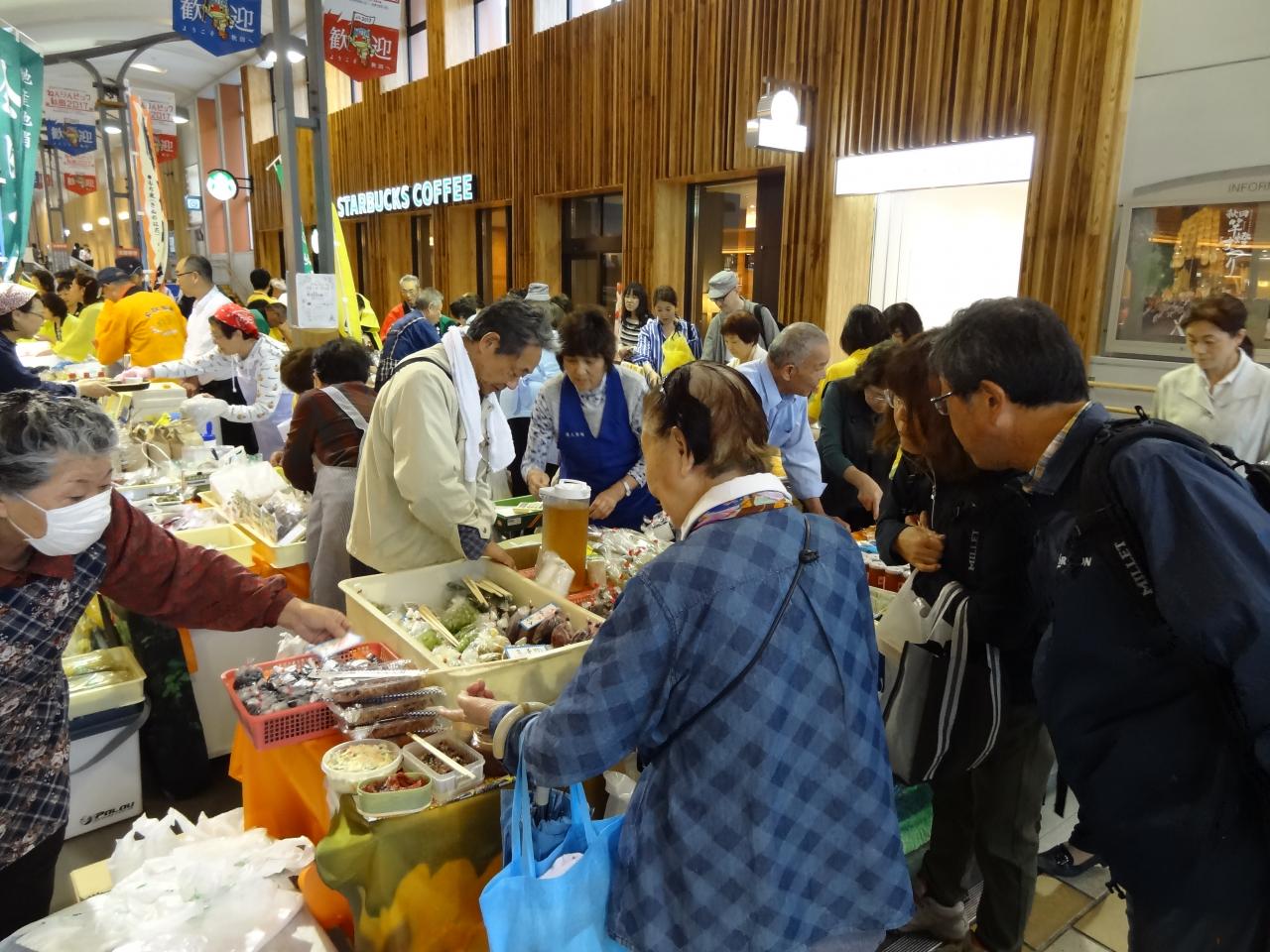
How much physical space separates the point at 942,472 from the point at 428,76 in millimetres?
13094

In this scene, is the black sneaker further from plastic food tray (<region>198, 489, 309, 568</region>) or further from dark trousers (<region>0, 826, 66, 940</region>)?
plastic food tray (<region>198, 489, 309, 568</region>)

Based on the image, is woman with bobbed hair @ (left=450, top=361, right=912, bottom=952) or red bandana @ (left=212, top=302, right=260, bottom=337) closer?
woman with bobbed hair @ (left=450, top=361, right=912, bottom=952)

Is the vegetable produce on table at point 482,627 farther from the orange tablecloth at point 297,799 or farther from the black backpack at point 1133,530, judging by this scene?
the black backpack at point 1133,530

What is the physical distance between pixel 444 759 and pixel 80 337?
27.6 feet

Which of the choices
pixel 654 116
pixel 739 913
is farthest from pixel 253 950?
pixel 654 116

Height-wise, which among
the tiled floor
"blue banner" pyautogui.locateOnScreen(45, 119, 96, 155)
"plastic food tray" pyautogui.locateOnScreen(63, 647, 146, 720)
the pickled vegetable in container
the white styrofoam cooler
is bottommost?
the tiled floor

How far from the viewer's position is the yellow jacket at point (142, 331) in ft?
21.0

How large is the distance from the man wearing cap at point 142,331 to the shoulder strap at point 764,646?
6452 mm

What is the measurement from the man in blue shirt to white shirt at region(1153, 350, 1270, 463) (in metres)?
1.78

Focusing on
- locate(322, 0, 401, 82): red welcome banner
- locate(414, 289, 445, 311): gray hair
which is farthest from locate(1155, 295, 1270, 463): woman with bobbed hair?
locate(322, 0, 401, 82): red welcome banner

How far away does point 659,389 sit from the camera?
1.45 meters

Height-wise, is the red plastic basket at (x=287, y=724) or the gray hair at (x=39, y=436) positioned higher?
the gray hair at (x=39, y=436)

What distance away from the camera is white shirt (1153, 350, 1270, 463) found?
3.78 meters

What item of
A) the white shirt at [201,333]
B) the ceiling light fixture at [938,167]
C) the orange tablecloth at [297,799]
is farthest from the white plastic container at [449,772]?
the ceiling light fixture at [938,167]
